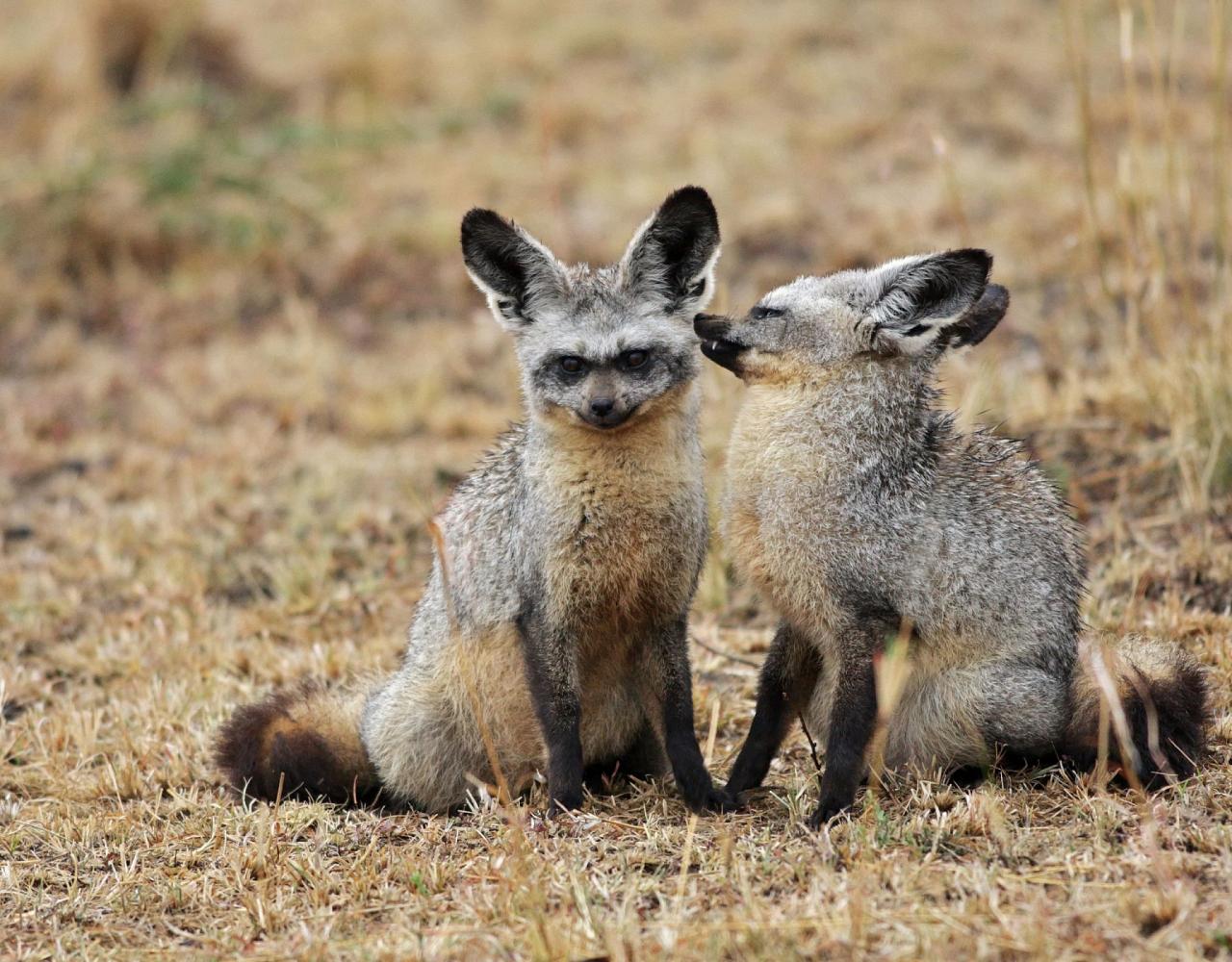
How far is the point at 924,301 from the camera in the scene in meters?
4.92

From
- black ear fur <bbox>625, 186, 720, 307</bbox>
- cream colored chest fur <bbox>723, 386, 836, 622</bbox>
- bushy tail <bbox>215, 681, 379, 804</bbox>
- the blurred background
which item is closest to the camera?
cream colored chest fur <bbox>723, 386, 836, 622</bbox>

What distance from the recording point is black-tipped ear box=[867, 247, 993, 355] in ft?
15.8

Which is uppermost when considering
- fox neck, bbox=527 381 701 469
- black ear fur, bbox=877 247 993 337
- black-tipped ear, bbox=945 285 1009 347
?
black ear fur, bbox=877 247 993 337

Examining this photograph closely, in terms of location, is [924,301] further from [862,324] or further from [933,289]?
[862,324]

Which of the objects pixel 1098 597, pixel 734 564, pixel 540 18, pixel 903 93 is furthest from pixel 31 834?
pixel 540 18

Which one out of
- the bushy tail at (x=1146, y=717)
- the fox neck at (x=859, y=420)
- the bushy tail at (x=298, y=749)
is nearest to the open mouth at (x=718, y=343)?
the fox neck at (x=859, y=420)

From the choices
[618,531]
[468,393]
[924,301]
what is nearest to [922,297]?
[924,301]

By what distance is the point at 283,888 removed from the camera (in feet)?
14.8

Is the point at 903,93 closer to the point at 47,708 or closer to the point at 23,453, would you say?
the point at 23,453

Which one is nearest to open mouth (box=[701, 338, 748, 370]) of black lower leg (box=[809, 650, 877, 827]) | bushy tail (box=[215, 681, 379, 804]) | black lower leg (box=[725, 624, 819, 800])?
black lower leg (box=[725, 624, 819, 800])

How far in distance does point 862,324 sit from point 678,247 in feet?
2.48

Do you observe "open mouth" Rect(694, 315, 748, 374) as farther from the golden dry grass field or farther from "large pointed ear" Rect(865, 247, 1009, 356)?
the golden dry grass field

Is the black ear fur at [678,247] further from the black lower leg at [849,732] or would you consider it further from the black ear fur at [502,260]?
the black lower leg at [849,732]

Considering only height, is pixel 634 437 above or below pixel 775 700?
above
